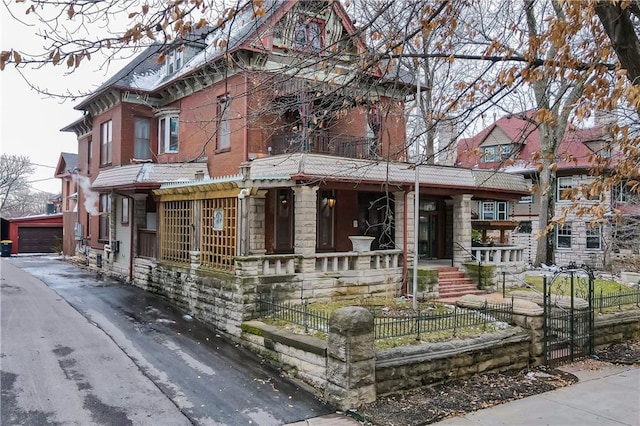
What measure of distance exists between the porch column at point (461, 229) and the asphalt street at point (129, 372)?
8.89m

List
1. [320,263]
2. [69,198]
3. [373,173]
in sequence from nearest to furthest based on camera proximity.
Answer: [320,263] < [373,173] < [69,198]

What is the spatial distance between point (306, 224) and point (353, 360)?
6.32 metres

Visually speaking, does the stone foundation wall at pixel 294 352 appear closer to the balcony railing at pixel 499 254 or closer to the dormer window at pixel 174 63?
the balcony railing at pixel 499 254

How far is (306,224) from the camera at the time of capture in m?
13.8

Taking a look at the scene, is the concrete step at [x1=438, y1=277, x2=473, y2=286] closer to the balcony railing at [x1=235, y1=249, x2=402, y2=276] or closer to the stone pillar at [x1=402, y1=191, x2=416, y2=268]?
the stone pillar at [x1=402, y1=191, x2=416, y2=268]

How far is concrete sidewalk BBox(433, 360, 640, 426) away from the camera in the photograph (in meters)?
7.34

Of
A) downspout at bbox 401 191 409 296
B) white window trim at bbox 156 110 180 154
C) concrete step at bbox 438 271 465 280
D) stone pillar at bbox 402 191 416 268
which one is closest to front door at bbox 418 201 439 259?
concrete step at bbox 438 271 465 280

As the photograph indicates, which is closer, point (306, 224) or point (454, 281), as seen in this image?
point (306, 224)

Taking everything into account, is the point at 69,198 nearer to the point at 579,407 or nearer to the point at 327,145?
the point at 327,145

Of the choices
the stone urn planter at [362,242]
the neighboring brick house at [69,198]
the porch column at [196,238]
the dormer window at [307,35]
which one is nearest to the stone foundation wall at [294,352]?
the porch column at [196,238]

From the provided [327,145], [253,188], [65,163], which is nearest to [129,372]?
[253,188]

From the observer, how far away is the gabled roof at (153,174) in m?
17.5

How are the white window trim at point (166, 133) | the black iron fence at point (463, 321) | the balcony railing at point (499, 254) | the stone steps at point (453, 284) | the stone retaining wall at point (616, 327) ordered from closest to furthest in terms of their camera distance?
the black iron fence at point (463, 321)
the stone retaining wall at point (616, 327)
the stone steps at point (453, 284)
the balcony railing at point (499, 254)
the white window trim at point (166, 133)

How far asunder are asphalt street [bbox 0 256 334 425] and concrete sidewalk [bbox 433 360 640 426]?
259cm
